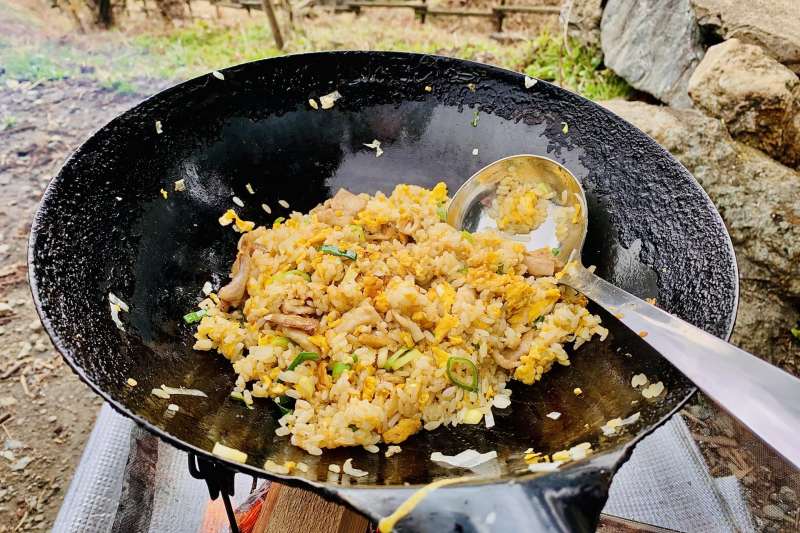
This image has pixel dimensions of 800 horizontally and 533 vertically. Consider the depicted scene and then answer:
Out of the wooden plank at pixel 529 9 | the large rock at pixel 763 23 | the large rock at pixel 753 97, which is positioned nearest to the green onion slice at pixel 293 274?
the large rock at pixel 753 97

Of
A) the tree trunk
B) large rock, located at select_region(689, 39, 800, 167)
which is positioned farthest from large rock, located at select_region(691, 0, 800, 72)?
the tree trunk

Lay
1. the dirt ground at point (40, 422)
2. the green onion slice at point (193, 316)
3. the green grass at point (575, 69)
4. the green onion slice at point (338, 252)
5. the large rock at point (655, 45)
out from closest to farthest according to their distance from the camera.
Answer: the green onion slice at point (193, 316), the green onion slice at point (338, 252), the dirt ground at point (40, 422), the large rock at point (655, 45), the green grass at point (575, 69)

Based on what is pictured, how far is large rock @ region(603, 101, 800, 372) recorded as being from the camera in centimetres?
368

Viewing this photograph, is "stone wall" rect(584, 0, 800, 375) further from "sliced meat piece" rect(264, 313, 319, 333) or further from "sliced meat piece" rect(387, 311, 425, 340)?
"sliced meat piece" rect(264, 313, 319, 333)

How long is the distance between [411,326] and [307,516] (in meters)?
0.79

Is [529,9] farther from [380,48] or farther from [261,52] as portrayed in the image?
[261,52]

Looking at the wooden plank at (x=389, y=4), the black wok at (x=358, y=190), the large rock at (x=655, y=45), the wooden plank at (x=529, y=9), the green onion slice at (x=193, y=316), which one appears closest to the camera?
the black wok at (x=358, y=190)

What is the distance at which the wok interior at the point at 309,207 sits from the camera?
6.09 ft

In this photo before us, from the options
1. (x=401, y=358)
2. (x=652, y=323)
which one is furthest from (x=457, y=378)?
(x=652, y=323)

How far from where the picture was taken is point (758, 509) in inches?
128

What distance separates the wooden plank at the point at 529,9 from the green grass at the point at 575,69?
0.98m

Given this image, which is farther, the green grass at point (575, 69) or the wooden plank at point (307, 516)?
the green grass at point (575, 69)

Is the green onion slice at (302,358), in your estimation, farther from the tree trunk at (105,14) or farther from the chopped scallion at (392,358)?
the tree trunk at (105,14)

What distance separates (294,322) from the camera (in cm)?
216
